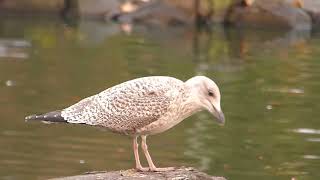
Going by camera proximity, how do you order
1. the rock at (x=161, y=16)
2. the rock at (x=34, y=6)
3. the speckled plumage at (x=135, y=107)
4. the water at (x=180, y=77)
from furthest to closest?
the rock at (x=34, y=6), the rock at (x=161, y=16), the water at (x=180, y=77), the speckled plumage at (x=135, y=107)

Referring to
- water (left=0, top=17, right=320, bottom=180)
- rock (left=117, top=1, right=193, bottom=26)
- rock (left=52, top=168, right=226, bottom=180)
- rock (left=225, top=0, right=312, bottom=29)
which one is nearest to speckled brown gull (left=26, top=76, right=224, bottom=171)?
rock (left=52, top=168, right=226, bottom=180)

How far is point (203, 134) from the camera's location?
14.6 m

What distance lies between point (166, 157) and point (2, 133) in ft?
8.67

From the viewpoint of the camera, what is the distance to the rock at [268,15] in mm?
37750

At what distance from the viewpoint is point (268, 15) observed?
38.2 meters

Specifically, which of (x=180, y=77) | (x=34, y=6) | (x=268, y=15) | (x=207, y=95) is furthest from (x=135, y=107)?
(x=34, y=6)

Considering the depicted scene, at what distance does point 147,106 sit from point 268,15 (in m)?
30.9

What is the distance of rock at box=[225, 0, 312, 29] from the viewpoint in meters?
37.8

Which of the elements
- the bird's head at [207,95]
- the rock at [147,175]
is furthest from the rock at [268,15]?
the bird's head at [207,95]

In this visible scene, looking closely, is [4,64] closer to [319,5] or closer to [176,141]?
[176,141]

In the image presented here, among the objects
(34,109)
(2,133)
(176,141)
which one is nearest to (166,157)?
(176,141)

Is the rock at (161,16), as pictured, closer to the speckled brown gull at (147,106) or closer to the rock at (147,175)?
the rock at (147,175)

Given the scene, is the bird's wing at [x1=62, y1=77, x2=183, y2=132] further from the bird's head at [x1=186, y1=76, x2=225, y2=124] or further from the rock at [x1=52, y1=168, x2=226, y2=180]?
the rock at [x1=52, y1=168, x2=226, y2=180]

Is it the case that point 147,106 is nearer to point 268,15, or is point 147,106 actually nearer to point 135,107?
point 135,107
